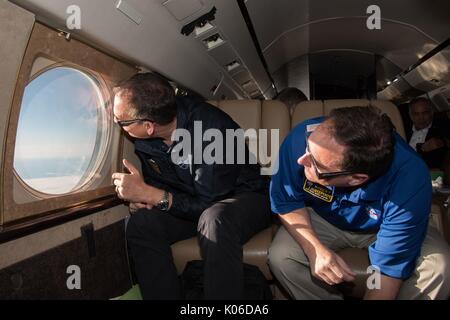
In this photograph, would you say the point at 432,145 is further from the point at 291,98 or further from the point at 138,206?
the point at 138,206

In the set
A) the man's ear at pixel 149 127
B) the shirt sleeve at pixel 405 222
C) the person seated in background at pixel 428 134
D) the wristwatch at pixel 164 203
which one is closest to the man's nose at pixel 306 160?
the shirt sleeve at pixel 405 222

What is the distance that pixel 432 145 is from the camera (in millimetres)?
3885

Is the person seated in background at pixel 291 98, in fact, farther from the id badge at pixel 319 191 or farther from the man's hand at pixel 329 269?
the man's hand at pixel 329 269

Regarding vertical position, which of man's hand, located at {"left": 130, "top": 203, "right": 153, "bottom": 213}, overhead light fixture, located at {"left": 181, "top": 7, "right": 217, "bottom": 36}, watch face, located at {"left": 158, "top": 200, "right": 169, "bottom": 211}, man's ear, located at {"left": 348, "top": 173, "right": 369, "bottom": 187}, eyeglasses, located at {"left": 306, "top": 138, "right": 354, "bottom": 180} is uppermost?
overhead light fixture, located at {"left": 181, "top": 7, "right": 217, "bottom": 36}

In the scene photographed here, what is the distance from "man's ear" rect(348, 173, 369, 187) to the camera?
1397mm

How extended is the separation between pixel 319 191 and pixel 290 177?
15 cm

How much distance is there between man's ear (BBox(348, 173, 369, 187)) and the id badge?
0.20 metres

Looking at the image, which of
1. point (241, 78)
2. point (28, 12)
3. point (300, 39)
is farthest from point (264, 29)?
point (28, 12)

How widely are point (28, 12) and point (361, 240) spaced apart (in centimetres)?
182

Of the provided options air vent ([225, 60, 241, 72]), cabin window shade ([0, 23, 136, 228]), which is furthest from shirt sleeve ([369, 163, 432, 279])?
air vent ([225, 60, 241, 72])

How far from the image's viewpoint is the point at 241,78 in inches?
189

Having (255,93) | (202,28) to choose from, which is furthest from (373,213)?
(255,93)

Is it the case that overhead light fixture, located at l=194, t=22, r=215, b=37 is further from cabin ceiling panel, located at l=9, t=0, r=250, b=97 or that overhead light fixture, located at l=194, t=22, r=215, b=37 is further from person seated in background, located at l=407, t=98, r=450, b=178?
person seated in background, located at l=407, t=98, r=450, b=178

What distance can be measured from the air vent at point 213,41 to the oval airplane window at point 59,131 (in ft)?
4.10
